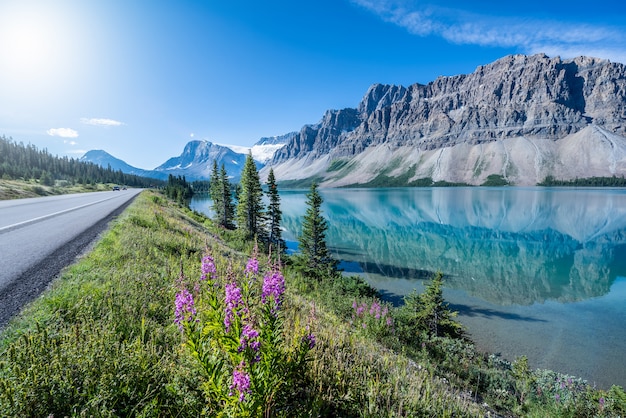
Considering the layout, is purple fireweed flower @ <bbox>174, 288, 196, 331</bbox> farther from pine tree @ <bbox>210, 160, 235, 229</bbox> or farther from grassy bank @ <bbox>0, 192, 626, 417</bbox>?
pine tree @ <bbox>210, 160, 235, 229</bbox>

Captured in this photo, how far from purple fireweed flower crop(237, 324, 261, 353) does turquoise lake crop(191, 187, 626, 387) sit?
806 inches

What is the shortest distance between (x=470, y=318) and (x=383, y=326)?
41.7 feet

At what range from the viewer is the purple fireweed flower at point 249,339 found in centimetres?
332

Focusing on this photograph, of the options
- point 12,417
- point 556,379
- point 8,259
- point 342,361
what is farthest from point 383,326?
point 8,259

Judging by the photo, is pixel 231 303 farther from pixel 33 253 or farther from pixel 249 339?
pixel 33 253

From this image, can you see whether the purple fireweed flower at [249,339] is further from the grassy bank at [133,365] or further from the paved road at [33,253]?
the paved road at [33,253]

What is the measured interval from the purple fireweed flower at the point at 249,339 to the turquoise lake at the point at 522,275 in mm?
20468

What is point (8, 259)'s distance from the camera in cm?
815

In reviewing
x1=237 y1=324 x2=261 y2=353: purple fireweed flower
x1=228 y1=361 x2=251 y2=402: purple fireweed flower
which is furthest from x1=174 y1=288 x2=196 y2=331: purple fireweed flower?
x1=228 y1=361 x2=251 y2=402: purple fireweed flower

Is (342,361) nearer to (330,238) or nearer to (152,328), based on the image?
(152,328)

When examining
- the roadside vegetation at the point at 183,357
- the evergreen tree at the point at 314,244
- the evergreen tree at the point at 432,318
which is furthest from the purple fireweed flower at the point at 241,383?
the evergreen tree at the point at 314,244

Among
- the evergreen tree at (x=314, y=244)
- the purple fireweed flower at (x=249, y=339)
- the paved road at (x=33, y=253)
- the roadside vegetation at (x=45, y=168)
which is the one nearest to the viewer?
the purple fireweed flower at (x=249, y=339)

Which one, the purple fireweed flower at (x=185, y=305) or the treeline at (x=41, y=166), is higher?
the treeline at (x=41, y=166)

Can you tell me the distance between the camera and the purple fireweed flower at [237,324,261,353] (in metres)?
3.32
